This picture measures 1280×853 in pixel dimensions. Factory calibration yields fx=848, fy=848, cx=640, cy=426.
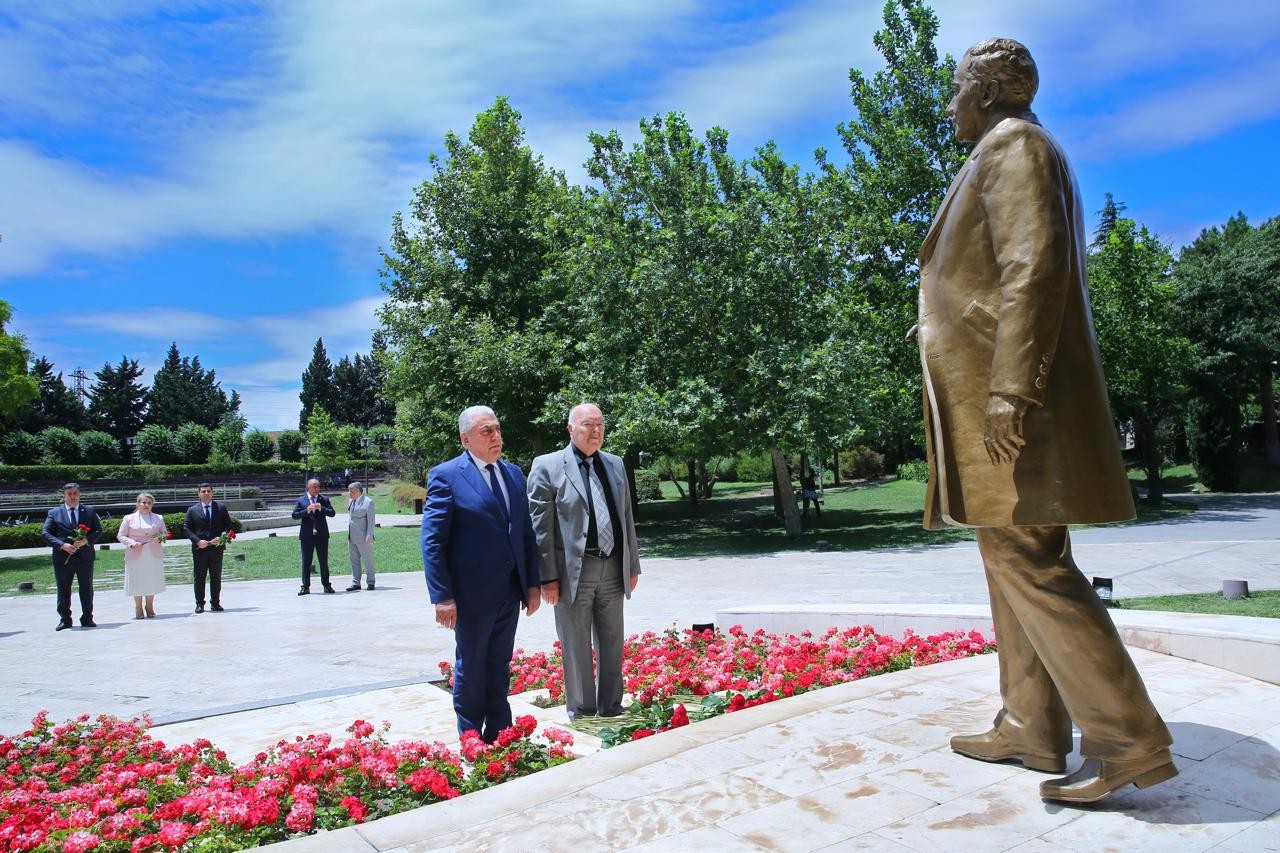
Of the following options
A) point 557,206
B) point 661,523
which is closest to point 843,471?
point 661,523

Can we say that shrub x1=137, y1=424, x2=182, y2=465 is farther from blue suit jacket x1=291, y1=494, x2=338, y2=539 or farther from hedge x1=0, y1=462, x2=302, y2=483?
blue suit jacket x1=291, y1=494, x2=338, y2=539

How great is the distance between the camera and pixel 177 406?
8600 cm

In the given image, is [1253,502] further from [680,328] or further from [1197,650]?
[1197,650]

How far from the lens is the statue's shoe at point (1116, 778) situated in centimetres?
290

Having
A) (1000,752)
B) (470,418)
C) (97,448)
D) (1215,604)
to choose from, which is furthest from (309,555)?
(97,448)

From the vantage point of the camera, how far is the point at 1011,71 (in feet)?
11.3

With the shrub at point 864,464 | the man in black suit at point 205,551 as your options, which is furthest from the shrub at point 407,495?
the man in black suit at point 205,551

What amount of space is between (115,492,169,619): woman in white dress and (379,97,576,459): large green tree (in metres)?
12.6

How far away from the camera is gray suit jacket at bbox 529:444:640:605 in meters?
5.66

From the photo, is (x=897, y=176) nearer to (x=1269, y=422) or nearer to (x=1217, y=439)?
(x=1217, y=439)

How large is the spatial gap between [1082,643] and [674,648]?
4839 mm

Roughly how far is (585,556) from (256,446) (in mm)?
78875

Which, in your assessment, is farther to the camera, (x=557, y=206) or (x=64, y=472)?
(x=64, y=472)

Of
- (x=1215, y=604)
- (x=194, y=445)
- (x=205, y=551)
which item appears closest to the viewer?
(x=1215, y=604)
